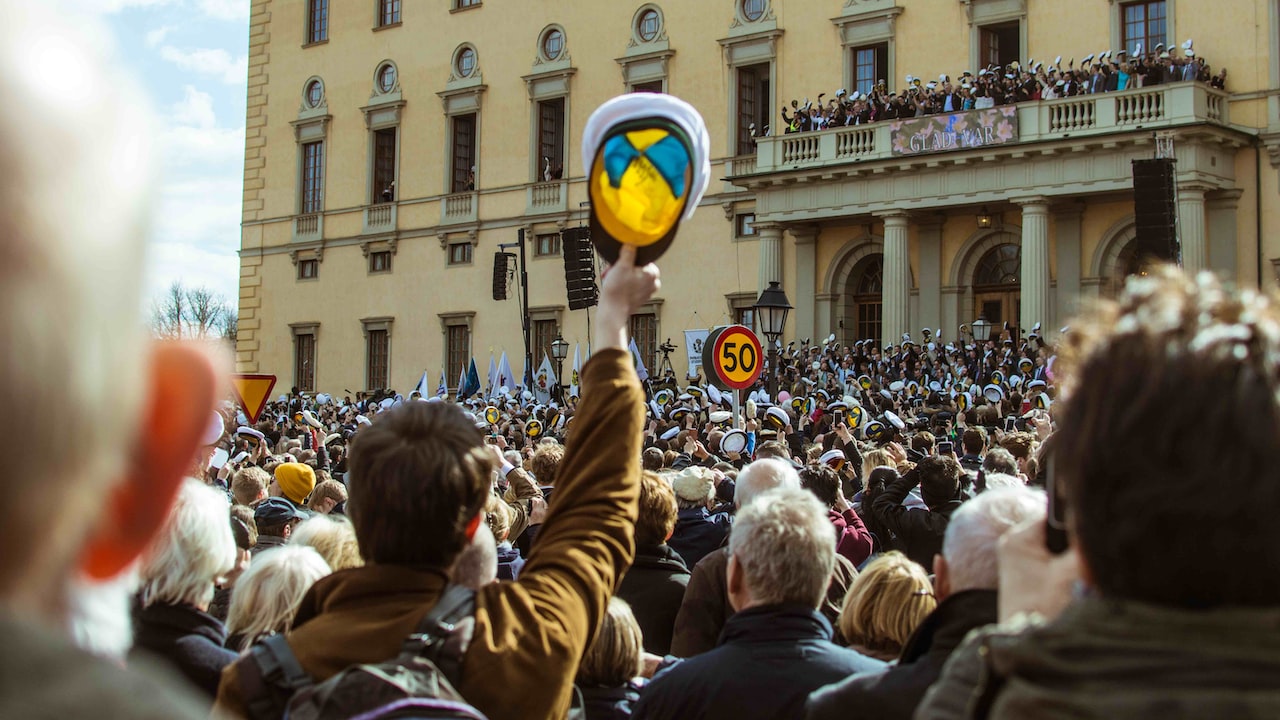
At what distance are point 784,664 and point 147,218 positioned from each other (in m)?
2.90

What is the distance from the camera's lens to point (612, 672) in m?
4.20

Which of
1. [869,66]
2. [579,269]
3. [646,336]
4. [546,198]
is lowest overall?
[646,336]

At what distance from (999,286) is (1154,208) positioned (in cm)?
1185

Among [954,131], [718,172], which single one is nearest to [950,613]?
[954,131]

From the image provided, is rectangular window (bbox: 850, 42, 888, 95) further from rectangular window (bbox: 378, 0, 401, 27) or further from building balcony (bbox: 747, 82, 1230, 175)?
rectangular window (bbox: 378, 0, 401, 27)

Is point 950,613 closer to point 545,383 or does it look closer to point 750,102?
point 545,383

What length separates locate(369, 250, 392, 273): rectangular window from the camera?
43.6 metres

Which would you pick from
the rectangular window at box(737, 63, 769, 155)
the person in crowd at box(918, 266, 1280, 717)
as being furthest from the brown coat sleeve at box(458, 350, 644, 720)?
the rectangular window at box(737, 63, 769, 155)

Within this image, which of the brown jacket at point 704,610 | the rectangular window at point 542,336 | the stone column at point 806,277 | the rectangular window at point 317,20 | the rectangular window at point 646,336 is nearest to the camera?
the brown jacket at point 704,610

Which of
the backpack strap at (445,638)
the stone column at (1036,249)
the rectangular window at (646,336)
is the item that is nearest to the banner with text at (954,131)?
the stone column at (1036,249)

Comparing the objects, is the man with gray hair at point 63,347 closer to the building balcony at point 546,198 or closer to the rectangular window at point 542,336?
the building balcony at point 546,198

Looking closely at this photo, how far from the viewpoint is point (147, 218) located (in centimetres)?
97

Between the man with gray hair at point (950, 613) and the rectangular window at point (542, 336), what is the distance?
36.0 metres

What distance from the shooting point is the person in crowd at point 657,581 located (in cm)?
580
